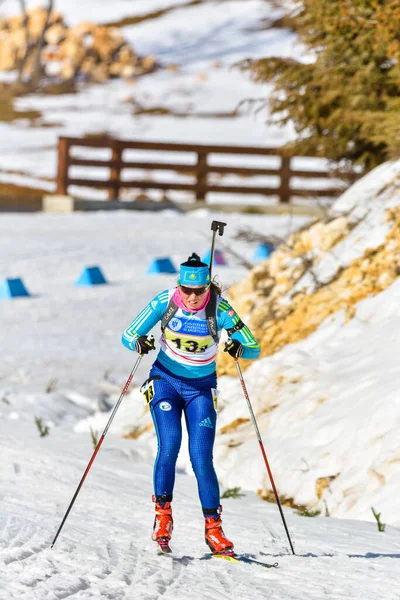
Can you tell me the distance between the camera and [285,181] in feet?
83.3

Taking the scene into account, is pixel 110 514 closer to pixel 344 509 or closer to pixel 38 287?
pixel 344 509

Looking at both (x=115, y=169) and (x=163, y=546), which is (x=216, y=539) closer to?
(x=163, y=546)

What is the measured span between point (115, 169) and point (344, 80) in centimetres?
1428

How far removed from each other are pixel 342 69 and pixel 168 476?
21.3 ft

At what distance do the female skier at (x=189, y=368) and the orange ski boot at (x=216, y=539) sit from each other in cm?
1

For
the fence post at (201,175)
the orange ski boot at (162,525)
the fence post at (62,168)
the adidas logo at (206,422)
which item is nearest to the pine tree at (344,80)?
the adidas logo at (206,422)

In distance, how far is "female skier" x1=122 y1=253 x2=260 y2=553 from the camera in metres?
5.30

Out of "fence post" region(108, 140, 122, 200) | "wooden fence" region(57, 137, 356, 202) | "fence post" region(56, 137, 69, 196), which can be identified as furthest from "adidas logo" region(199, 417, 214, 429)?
"fence post" region(108, 140, 122, 200)

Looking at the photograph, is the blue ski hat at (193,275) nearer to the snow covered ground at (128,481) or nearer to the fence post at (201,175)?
the snow covered ground at (128,481)

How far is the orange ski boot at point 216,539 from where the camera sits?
5.12 metres

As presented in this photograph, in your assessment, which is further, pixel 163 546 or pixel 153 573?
pixel 163 546

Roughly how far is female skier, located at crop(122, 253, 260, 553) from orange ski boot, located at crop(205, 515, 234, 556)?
1cm

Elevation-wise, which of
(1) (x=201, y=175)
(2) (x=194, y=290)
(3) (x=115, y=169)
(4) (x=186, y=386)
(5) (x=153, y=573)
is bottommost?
(5) (x=153, y=573)

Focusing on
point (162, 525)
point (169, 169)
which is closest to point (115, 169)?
point (169, 169)
